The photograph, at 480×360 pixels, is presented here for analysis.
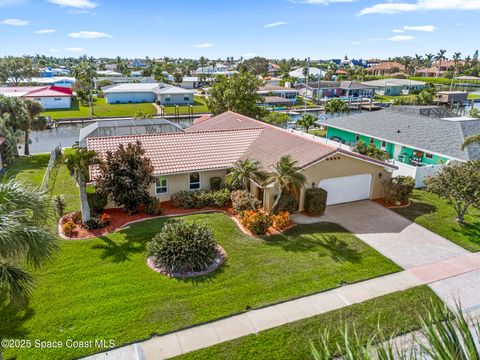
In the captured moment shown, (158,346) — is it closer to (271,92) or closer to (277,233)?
(277,233)

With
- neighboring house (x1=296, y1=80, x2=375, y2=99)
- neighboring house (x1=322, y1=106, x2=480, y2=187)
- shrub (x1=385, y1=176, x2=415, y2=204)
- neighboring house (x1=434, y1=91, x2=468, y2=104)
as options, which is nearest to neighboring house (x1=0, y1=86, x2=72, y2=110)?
neighboring house (x1=322, y1=106, x2=480, y2=187)

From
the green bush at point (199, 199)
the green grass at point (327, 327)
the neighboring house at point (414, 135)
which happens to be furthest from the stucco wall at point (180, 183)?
the neighboring house at point (414, 135)

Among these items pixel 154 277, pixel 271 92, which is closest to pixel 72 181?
pixel 154 277

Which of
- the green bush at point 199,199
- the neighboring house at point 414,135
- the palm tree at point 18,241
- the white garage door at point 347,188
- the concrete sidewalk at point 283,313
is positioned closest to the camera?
the palm tree at point 18,241

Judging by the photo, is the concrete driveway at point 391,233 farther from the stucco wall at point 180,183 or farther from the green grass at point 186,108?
the green grass at point 186,108

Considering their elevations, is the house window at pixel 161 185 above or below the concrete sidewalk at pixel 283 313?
above

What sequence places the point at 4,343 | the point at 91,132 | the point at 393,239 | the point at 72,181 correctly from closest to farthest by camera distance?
the point at 4,343 < the point at 393,239 < the point at 72,181 < the point at 91,132
